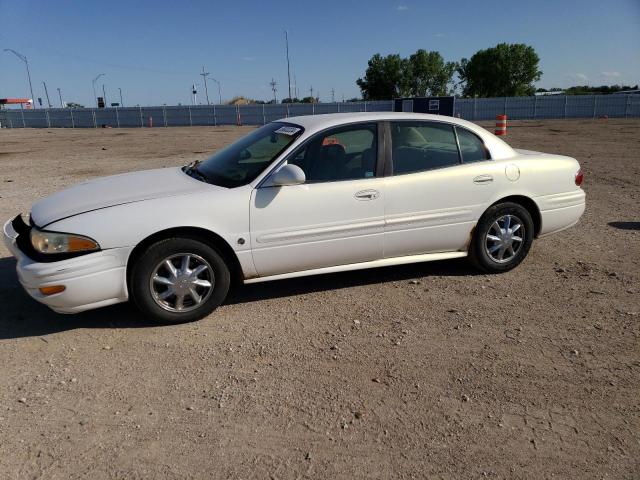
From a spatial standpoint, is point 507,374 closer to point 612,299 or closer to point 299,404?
point 299,404

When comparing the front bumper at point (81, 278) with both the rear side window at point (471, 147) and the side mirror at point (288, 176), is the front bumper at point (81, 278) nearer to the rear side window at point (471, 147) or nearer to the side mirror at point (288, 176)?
the side mirror at point (288, 176)

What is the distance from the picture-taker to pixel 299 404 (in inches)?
119

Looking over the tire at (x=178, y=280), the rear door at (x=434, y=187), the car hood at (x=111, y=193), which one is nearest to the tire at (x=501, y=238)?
the rear door at (x=434, y=187)

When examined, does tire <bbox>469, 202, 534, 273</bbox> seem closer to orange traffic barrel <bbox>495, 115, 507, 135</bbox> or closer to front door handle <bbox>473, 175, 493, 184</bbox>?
front door handle <bbox>473, 175, 493, 184</bbox>

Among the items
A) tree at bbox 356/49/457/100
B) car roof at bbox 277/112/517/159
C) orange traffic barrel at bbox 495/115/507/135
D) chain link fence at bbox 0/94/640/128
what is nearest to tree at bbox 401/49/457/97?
tree at bbox 356/49/457/100

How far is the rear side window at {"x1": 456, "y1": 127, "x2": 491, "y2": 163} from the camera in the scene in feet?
15.7

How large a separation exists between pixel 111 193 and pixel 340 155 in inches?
→ 72.7

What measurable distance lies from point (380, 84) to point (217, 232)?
10026cm

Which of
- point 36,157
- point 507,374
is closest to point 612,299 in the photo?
point 507,374

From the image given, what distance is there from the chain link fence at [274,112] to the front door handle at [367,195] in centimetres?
3328

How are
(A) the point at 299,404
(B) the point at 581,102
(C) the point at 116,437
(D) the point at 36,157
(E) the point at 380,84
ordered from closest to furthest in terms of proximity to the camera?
(C) the point at 116,437
(A) the point at 299,404
(D) the point at 36,157
(B) the point at 581,102
(E) the point at 380,84

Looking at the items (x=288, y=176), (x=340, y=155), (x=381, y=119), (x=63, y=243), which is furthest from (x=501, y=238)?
(x=63, y=243)

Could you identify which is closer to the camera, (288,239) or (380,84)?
(288,239)

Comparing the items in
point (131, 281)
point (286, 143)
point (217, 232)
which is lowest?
point (131, 281)
